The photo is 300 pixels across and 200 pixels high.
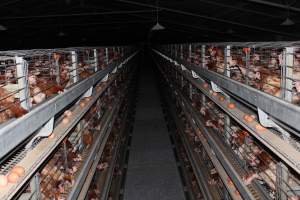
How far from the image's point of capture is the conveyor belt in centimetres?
511

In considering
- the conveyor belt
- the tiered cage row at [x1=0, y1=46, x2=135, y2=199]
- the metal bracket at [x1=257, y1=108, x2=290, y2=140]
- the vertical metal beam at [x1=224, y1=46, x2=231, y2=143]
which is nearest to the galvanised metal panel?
the tiered cage row at [x1=0, y1=46, x2=135, y2=199]

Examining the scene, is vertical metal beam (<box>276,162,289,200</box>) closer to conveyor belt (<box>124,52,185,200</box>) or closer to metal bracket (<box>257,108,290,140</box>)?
metal bracket (<box>257,108,290,140</box>)

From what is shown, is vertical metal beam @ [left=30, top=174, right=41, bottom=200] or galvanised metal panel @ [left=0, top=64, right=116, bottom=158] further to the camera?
vertical metal beam @ [left=30, top=174, right=41, bottom=200]

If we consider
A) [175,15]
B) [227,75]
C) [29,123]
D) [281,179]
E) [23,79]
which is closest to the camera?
[29,123]

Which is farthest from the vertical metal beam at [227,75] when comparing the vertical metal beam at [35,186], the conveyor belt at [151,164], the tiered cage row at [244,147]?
the conveyor belt at [151,164]

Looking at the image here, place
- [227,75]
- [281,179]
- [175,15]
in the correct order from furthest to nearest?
[175,15], [227,75], [281,179]

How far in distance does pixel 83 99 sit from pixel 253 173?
1.54m

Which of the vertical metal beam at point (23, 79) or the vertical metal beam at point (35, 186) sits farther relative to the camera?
the vertical metal beam at point (35, 186)

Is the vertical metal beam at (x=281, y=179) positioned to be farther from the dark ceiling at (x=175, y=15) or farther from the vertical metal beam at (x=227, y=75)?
the dark ceiling at (x=175, y=15)

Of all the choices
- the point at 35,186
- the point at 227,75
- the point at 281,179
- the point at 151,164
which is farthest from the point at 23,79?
the point at 151,164

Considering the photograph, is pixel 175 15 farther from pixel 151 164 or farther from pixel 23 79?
pixel 23 79

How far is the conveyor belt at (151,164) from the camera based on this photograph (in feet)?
16.8

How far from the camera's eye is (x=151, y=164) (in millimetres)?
6105

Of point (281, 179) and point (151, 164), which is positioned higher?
point (281, 179)
